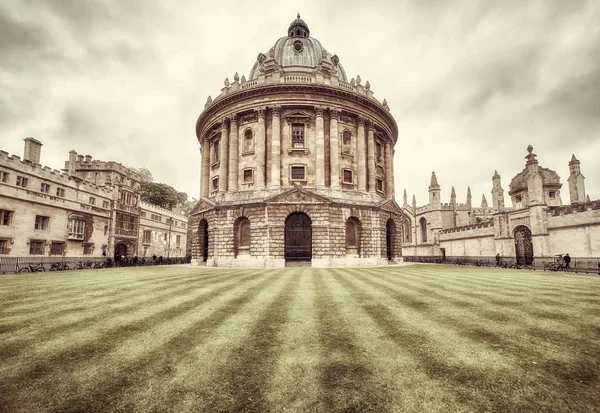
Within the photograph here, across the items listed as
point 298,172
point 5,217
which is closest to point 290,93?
point 298,172

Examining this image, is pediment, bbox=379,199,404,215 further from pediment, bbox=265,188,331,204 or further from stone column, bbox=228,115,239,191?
stone column, bbox=228,115,239,191

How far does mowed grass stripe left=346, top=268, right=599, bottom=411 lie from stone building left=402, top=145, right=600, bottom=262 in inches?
1051

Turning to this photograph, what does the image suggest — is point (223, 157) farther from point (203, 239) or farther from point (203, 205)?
point (203, 239)

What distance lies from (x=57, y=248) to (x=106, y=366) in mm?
36275

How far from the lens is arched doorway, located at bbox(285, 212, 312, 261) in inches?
1148

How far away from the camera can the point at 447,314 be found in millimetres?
7480

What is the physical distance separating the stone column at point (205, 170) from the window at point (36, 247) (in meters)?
16.9

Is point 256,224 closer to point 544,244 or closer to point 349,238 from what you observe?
point 349,238

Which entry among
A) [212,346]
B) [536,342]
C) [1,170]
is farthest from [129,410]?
[1,170]

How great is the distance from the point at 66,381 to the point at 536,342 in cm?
788

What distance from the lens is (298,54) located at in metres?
41.1

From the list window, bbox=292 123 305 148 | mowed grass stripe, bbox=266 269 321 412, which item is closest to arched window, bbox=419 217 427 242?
window, bbox=292 123 305 148

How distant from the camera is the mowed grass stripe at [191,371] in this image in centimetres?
361

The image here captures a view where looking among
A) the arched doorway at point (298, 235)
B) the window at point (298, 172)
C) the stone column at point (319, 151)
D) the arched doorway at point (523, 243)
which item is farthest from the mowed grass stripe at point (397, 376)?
the arched doorway at point (523, 243)
